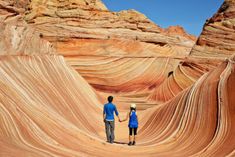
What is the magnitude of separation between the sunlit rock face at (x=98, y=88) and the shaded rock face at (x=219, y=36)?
0.06 meters

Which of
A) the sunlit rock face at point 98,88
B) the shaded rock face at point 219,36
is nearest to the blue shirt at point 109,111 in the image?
the sunlit rock face at point 98,88

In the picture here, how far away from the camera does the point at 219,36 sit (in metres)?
21.2

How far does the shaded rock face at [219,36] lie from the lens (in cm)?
2053

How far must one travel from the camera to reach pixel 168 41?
103ft

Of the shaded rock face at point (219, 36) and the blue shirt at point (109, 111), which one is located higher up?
the shaded rock face at point (219, 36)

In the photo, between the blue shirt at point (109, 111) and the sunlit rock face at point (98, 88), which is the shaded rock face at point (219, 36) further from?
the blue shirt at point (109, 111)

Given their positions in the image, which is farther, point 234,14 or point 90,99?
point 234,14

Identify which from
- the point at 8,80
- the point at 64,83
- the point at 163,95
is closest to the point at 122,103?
the point at 163,95

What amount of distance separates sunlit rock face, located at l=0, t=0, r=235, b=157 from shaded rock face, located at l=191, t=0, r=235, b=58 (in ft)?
0.20

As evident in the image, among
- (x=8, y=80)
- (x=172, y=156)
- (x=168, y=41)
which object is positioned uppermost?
(x=168, y=41)

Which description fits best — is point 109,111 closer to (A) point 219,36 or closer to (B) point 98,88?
(A) point 219,36

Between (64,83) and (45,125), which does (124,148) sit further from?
(64,83)

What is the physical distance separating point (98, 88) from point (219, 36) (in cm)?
804

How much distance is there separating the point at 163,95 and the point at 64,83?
881 cm
